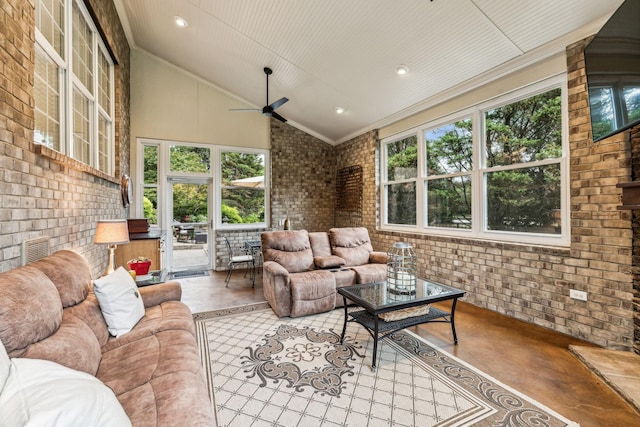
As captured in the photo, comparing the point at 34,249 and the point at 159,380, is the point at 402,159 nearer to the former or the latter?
the point at 159,380

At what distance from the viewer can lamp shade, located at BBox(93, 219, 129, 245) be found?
2539mm

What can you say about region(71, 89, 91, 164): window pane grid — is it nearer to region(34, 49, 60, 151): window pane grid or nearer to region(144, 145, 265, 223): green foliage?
region(34, 49, 60, 151): window pane grid

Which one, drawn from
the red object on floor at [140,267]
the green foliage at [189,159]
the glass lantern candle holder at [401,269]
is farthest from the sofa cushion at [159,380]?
the green foliage at [189,159]

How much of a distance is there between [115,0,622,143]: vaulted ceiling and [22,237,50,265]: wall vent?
3.37 meters

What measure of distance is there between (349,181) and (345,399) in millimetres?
5002

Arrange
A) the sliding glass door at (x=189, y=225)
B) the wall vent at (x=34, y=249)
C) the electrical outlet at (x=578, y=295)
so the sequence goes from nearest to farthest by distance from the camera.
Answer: the wall vent at (x=34, y=249) → the electrical outlet at (x=578, y=295) → the sliding glass door at (x=189, y=225)

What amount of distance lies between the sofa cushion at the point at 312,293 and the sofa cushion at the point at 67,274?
193cm

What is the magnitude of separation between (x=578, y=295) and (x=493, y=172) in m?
1.67

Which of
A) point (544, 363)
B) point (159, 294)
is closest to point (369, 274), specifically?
point (544, 363)

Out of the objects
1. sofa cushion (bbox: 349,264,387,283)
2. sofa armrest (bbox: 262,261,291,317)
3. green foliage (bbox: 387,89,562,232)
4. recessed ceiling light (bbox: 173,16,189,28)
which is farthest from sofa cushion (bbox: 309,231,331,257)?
recessed ceiling light (bbox: 173,16,189,28)

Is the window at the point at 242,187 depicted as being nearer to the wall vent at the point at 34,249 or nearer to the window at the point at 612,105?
the wall vent at the point at 34,249

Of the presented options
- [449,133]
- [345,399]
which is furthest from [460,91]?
[345,399]

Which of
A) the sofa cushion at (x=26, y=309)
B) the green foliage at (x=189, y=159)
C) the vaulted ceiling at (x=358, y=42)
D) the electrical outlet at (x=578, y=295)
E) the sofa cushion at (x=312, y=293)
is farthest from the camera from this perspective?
the green foliage at (x=189, y=159)

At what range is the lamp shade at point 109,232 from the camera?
8.33 ft
